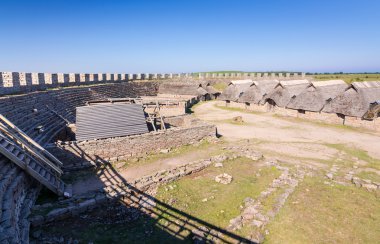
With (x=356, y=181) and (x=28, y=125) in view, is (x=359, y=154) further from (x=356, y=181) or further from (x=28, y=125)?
(x=28, y=125)

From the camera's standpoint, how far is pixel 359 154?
636 inches

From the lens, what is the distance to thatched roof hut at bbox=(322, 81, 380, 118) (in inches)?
877

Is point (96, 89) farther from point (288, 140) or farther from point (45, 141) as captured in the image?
point (288, 140)

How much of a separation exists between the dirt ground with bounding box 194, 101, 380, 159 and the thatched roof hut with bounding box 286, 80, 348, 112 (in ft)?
6.67

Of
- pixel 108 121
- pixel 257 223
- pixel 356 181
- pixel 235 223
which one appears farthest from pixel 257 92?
pixel 235 223

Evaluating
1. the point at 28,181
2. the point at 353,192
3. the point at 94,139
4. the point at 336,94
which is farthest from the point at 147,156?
the point at 336,94

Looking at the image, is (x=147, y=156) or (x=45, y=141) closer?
(x=45, y=141)

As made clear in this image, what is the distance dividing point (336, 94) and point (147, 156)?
2012 centimetres

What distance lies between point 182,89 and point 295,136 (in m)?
23.0

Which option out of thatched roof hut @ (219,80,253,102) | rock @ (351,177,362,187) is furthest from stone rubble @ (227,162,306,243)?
thatched roof hut @ (219,80,253,102)

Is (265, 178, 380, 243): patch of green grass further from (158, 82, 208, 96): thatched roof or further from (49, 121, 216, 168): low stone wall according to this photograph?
(158, 82, 208, 96): thatched roof

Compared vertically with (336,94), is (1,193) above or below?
below

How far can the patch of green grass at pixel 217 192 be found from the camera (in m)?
9.71

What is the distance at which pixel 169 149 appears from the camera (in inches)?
647
